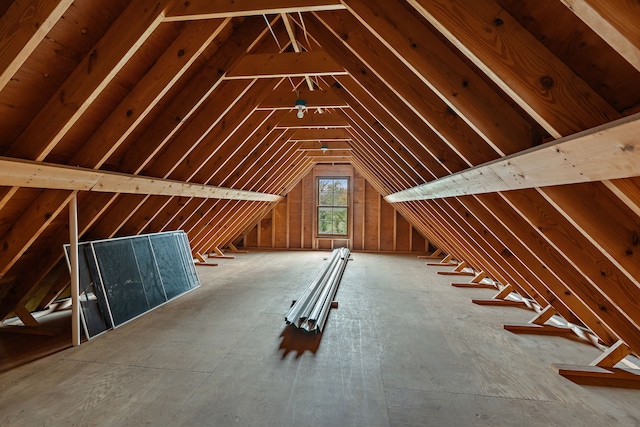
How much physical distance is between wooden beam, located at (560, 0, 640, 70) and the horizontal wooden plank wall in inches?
353

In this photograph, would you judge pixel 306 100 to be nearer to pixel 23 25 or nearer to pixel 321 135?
pixel 321 135

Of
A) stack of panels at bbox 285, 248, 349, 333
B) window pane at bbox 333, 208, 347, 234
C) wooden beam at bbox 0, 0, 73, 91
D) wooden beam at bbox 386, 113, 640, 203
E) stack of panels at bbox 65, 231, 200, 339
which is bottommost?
stack of panels at bbox 285, 248, 349, 333

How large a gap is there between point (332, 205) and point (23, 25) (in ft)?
28.7

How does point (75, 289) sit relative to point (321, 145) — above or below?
below

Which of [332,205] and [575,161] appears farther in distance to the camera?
[332,205]

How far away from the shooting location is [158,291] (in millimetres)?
4289

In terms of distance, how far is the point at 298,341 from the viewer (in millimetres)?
3043

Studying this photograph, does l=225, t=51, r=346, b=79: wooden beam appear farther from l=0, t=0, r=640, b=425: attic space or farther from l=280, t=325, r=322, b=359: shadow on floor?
l=280, t=325, r=322, b=359: shadow on floor

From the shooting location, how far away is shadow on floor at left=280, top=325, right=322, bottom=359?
2859 mm

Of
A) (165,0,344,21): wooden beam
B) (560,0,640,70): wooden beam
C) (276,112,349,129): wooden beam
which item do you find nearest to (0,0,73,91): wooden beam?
(165,0,344,21): wooden beam

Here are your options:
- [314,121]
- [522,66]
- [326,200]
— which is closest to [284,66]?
[314,121]

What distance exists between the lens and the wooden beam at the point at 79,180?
6.59ft

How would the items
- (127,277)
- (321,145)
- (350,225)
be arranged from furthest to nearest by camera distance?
(350,225)
(321,145)
(127,277)

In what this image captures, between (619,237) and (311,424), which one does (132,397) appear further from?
(619,237)
